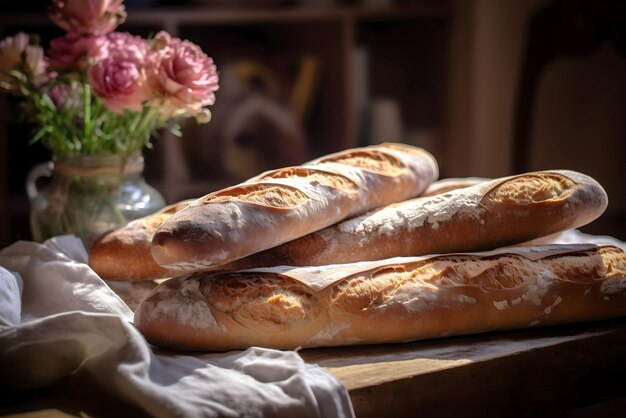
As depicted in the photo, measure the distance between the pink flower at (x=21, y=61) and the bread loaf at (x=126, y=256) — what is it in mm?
326

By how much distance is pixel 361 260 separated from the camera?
1.13 metres

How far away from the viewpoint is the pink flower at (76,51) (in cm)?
135

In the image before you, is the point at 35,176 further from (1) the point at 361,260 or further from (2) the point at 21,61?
(1) the point at 361,260

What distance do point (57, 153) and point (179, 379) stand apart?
0.68 m

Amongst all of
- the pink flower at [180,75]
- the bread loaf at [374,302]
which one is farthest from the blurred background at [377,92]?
the bread loaf at [374,302]

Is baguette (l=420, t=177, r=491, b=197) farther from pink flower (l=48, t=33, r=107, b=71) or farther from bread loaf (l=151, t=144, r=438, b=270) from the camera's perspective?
pink flower (l=48, t=33, r=107, b=71)

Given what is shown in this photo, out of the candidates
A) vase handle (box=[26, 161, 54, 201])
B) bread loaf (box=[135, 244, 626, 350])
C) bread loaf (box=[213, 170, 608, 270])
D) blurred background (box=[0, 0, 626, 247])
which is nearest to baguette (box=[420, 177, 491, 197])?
bread loaf (box=[213, 170, 608, 270])

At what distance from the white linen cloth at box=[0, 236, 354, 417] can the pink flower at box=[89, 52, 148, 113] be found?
1.26ft

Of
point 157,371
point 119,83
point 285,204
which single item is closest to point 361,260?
point 285,204

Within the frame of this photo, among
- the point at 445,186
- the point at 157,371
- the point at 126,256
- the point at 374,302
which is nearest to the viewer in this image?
the point at 157,371

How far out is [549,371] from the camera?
3.33 ft

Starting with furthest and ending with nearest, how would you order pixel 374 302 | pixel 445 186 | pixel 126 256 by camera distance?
pixel 445 186 → pixel 126 256 → pixel 374 302

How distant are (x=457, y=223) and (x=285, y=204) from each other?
24cm

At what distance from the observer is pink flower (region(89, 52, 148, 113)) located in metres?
1.29
